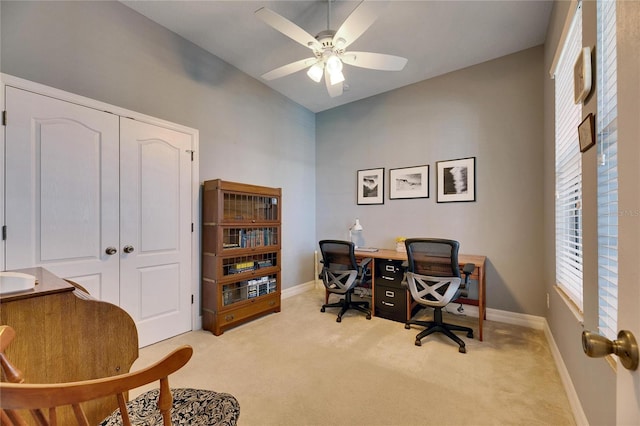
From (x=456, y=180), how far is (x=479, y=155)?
38 centimetres

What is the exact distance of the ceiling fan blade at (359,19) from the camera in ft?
5.34

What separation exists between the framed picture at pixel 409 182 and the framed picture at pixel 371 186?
15cm

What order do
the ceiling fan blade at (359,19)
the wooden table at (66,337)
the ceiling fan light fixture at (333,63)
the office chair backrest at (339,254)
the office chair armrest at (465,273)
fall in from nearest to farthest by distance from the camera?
the wooden table at (66,337)
the ceiling fan blade at (359,19)
the ceiling fan light fixture at (333,63)
the office chair armrest at (465,273)
the office chair backrest at (339,254)

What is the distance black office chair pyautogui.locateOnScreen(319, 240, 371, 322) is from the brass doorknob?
2.48 meters

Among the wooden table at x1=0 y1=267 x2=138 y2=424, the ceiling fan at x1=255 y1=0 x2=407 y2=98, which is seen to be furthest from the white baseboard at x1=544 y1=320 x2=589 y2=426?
the ceiling fan at x1=255 y1=0 x2=407 y2=98

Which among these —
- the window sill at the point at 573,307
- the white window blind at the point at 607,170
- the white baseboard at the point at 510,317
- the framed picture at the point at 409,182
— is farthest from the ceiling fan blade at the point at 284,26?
the white baseboard at the point at 510,317

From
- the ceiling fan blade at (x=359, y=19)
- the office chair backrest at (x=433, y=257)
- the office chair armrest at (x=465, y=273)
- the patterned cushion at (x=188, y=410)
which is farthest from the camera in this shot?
the office chair armrest at (x=465, y=273)

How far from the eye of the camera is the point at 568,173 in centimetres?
195

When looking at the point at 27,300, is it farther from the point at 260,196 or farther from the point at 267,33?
the point at 267,33

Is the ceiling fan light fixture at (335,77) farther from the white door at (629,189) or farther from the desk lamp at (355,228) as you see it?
the desk lamp at (355,228)

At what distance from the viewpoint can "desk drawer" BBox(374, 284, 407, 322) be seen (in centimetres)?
309

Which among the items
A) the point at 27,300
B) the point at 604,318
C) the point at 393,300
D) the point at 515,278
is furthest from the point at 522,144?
→ the point at 27,300

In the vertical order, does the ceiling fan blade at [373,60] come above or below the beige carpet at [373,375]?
above

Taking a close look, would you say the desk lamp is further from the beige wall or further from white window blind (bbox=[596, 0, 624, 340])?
white window blind (bbox=[596, 0, 624, 340])
